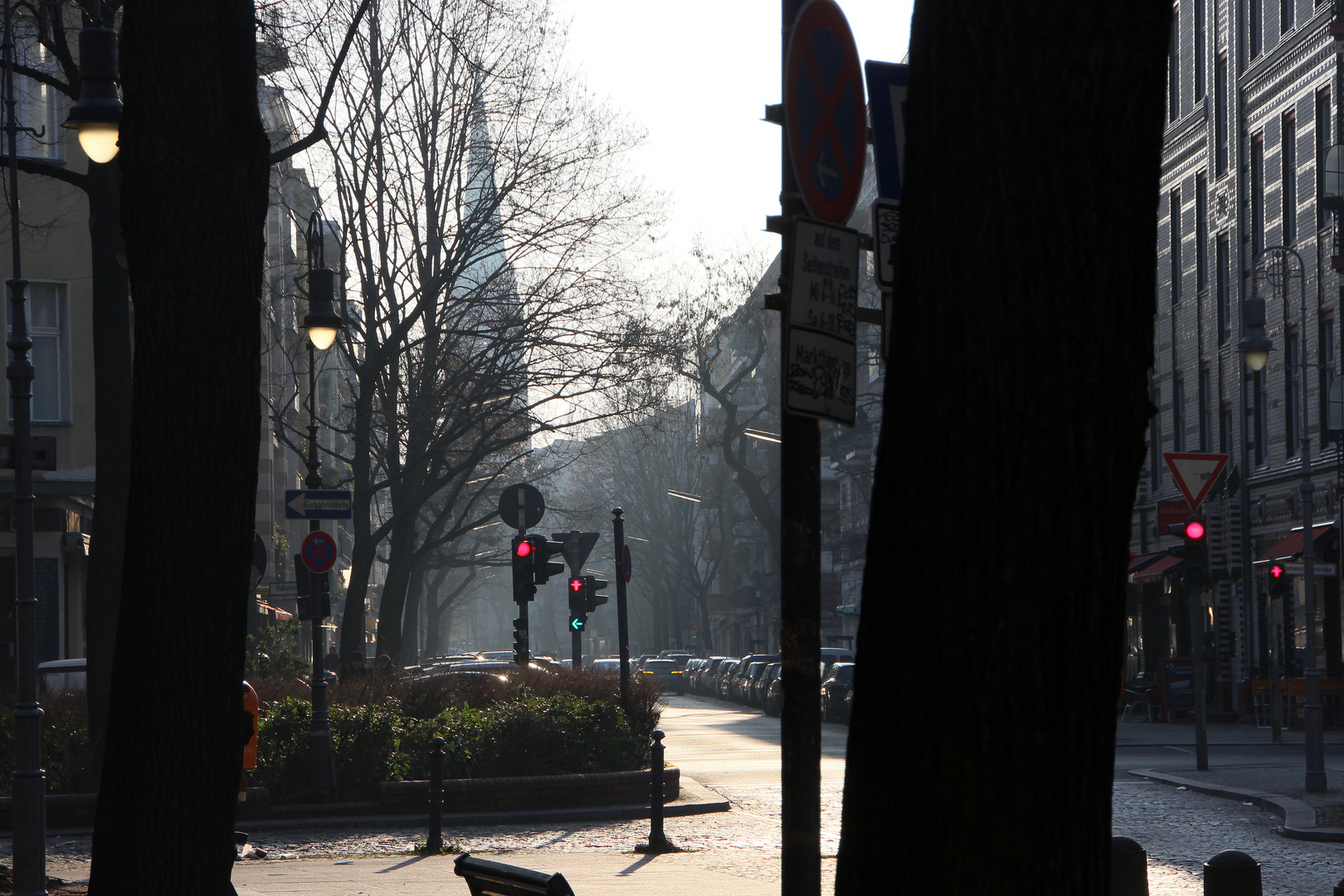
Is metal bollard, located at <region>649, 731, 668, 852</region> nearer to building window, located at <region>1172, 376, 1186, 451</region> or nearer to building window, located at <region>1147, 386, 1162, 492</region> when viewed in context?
building window, located at <region>1172, 376, 1186, 451</region>

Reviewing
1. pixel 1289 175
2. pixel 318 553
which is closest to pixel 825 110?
pixel 318 553

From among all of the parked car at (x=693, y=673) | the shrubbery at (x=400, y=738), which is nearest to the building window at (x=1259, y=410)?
the shrubbery at (x=400, y=738)

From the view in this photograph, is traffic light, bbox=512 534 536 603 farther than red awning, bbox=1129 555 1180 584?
No

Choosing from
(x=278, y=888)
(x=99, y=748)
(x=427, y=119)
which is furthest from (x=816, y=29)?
(x=427, y=119)

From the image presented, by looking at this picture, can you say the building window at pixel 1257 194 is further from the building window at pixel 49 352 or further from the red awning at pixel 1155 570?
the building window at pixel 49 352

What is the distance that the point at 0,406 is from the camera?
28.4 metres

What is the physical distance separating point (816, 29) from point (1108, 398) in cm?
326

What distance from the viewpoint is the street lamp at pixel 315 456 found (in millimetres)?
16969

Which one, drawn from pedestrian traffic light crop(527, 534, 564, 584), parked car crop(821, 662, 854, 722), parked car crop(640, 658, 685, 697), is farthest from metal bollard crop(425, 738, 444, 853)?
parked car crop(640, 658, 685, 697)

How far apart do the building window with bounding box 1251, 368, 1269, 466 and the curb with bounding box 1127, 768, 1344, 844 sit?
1596 cm

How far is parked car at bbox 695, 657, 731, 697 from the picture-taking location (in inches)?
2211

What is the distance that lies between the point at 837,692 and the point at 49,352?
1678cm

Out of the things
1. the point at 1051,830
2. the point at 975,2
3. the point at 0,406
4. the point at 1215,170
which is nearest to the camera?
the point at 1051,830

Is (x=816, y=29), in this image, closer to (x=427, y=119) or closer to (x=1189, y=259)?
(x=427, y=119)
